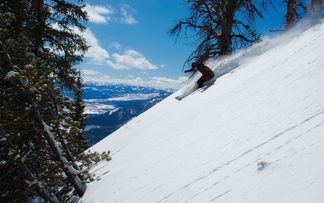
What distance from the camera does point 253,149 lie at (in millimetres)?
3361

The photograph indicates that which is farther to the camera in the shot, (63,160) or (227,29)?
(227,29)

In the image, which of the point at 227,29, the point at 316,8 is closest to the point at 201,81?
the point at 316,8

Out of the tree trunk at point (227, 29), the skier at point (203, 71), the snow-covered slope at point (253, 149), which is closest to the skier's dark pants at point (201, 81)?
the skier at point (203, 71)

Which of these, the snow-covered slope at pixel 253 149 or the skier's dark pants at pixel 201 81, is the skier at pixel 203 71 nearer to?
the skier's dark pants at pixel 201 81

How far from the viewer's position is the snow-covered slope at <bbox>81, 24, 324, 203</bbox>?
8.09 feet

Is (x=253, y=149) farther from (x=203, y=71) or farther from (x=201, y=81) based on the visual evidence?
(x=201, y=81)

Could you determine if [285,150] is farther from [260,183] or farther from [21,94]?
[21,94]

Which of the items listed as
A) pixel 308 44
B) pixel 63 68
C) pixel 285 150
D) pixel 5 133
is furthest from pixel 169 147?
pixel 63 68

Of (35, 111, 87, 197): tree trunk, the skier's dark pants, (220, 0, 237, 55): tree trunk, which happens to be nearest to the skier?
the skier's dark pants

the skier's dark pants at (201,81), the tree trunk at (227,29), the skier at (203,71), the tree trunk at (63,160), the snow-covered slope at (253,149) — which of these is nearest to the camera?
the snow-covered slope at (253,149)

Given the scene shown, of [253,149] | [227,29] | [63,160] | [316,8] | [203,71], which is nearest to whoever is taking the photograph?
[253,149]

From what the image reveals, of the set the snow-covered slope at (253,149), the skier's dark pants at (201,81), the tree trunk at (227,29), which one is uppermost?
the tree trunk at (227,29)

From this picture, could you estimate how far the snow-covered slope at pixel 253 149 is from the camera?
246 centimetres

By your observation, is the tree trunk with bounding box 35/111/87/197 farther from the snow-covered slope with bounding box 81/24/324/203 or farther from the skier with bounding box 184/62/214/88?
the skier with bounding box 184/62/214/88
